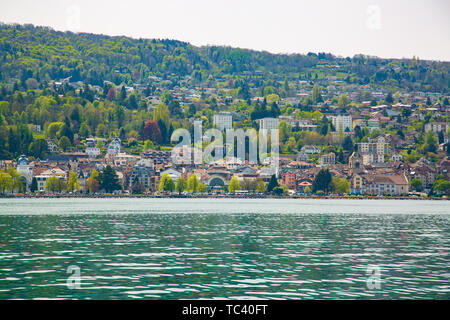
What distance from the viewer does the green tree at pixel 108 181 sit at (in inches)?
5344

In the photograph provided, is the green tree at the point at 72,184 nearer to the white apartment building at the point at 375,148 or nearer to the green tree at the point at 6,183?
the green tree at the point at 6,183

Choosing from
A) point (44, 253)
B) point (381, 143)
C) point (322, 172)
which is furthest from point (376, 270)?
point (381, 143)

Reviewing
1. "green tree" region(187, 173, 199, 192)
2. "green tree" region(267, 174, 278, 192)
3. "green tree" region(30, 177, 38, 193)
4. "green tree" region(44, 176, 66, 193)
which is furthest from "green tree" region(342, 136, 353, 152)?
"green tree" region(30, 177, 38, 193)

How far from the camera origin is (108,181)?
13600 centimetres

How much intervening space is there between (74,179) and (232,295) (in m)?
123

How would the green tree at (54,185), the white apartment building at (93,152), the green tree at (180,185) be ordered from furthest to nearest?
the white apartment building at (93,152) → the green tree at (180,185) → the green tree at (54,185)

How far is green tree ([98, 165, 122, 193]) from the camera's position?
445 ft

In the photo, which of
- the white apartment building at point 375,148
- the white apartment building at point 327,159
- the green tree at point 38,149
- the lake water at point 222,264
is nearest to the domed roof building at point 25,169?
the green tree at point 38,149

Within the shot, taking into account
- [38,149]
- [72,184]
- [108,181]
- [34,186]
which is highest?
[38,149]

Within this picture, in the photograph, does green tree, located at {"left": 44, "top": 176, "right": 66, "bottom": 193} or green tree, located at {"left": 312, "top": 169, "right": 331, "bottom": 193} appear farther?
green tree, located at {"left": 312, "top": 169, "right": 331, "bottom": 193}

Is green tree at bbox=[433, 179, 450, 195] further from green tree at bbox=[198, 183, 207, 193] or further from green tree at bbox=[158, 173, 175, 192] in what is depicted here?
green tree at bbox=[158, 173, 175, 192]

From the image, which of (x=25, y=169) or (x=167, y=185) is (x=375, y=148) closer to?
(x=167, y=185)

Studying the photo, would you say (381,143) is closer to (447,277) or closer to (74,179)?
(74,179)

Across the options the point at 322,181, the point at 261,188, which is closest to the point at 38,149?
the point at 261,188
